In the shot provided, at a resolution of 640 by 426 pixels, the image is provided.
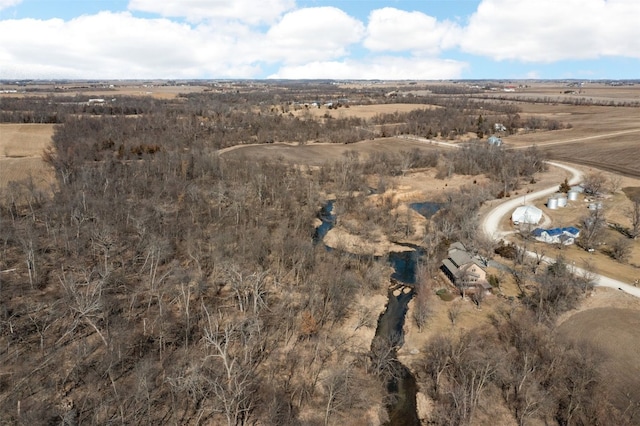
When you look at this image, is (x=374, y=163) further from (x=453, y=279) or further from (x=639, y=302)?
(x=639, y=302)

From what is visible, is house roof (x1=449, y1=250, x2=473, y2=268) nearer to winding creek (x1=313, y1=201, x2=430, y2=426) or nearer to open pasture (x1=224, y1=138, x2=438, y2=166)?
winding creek (x1=313, y1=201, x2=430, y2=426)

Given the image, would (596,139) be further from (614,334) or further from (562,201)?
(614,334)

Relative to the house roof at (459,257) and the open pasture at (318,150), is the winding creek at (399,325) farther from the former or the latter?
the open pasture at (318,150)

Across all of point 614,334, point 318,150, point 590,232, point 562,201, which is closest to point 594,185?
point 562,201

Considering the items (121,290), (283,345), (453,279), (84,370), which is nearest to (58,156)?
(121,290)

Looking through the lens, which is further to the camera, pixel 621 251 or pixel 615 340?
pixel 621 251

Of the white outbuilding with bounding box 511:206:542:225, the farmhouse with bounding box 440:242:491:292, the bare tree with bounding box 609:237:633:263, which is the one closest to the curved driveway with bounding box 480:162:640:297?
the white outbuilding with bounding box 511:206:542:225

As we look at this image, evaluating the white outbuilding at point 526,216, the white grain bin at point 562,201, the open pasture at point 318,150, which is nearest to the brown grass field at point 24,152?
the open pasture at point 318,150

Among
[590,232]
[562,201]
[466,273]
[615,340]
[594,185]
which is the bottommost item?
[615,340]
